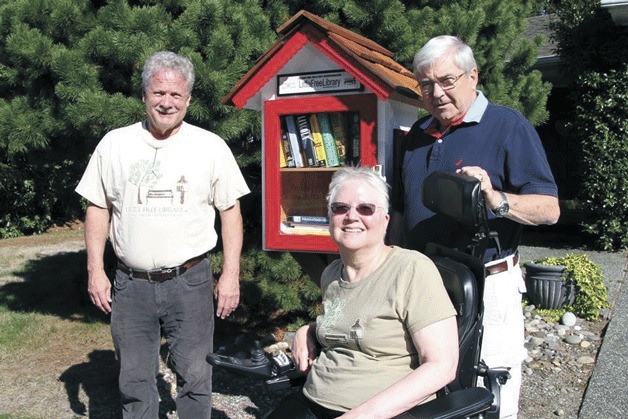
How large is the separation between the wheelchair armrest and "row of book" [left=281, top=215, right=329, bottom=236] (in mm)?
1867

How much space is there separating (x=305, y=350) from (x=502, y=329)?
0.73m

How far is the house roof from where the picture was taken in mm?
3441

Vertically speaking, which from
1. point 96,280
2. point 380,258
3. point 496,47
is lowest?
point 96,280

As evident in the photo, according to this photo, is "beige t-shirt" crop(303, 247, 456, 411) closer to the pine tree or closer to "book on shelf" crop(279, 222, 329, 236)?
"book on shelf" crop(279, 222, 329, 236)

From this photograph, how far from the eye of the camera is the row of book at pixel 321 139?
3809mm

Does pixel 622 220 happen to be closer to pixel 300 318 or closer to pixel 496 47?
pixel 496 47

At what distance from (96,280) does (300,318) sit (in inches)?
95.1

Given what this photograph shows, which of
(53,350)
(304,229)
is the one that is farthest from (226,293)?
(53,350)

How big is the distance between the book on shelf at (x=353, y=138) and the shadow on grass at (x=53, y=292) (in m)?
3.08

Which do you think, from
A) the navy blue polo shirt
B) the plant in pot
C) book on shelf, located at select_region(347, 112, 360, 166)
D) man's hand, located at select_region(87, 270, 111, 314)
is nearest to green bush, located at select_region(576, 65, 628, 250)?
the plant in pot

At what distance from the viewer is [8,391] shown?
→ 173 inches

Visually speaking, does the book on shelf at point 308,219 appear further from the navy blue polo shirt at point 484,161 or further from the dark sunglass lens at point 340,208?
the dark sunglass lens at point 340,208

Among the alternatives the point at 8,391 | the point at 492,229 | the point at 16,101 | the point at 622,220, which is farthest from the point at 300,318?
the point at 622,220

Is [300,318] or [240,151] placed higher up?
[240,151]
